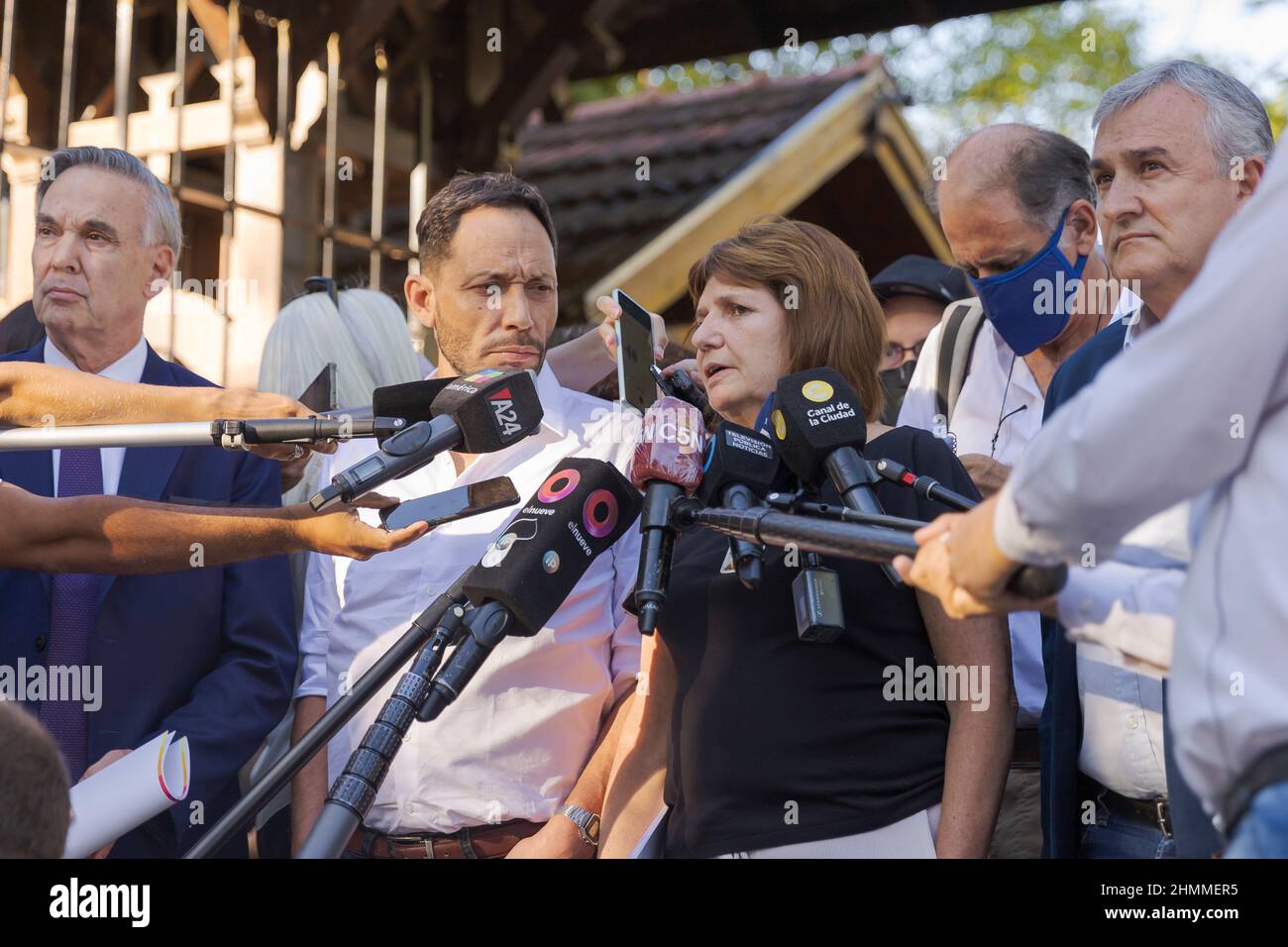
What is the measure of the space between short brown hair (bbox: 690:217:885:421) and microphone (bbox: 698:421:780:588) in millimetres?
604

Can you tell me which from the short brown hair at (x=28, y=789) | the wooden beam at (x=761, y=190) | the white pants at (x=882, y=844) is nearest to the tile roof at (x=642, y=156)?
the wooden beam at (x=761, y=190)

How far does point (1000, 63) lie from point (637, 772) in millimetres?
21749

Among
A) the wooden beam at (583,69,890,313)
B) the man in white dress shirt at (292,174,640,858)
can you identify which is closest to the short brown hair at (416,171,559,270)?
the man in white dress shirt at (292,174,640,858)

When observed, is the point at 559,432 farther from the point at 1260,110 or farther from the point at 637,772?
the point at 1260,110

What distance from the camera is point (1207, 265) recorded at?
5.72 ft

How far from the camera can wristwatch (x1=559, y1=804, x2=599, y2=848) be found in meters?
3.10

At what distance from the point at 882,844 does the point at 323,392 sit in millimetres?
1664

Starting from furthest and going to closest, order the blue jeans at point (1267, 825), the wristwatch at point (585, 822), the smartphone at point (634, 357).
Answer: the wristwatch at point (585, 822) → the smartphone at point (634, 357) → the blue jeans at point (1267, 825)

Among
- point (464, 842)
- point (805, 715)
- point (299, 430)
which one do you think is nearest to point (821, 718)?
point (805, 715)

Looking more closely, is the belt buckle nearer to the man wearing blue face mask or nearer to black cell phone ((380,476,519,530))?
the man wearing blue face mask

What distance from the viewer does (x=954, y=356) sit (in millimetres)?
3992

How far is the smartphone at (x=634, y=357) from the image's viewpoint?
276 cm

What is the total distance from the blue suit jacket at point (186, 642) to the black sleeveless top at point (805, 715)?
3.29ft

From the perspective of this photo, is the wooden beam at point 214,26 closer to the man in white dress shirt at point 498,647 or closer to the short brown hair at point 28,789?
the man in white dress shirt at point 498,647
